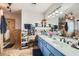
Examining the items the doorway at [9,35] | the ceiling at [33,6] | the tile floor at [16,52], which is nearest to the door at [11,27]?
the doorway at [9,35]

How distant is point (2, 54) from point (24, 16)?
0.75 metres

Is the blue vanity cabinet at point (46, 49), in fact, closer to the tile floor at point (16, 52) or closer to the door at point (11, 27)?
the tile floor at point (16, 52)

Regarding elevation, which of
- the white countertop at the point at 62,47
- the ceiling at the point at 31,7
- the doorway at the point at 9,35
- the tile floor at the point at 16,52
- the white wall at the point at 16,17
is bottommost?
the tile floor at the point at 16,52

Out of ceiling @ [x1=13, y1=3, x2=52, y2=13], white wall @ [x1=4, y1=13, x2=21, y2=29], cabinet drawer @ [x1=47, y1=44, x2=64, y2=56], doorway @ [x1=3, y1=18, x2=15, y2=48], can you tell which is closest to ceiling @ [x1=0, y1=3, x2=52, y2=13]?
ceiling @ [x1=13, y1=3, x2=52, y2=13]

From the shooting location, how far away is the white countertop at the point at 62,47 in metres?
2.43

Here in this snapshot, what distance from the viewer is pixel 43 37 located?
2670 millimetres

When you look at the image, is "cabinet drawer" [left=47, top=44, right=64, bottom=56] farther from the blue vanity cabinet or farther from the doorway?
the doorway

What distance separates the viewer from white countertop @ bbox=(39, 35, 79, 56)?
2.43 meters

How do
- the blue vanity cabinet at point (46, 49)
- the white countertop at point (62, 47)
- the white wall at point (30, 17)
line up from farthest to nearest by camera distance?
the white wall at point (30, 17)
the blue vanity cabinet at point (46, 49)
the white countertop at point (62, 47)

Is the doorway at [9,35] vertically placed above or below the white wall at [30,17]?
below

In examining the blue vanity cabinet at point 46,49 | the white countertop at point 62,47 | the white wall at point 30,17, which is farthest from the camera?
the white wall at point 30,17

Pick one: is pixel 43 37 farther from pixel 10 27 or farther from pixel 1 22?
pixel 1 22

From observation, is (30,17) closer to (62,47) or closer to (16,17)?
(16,17)

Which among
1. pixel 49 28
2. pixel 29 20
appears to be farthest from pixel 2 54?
pixel 49 28
